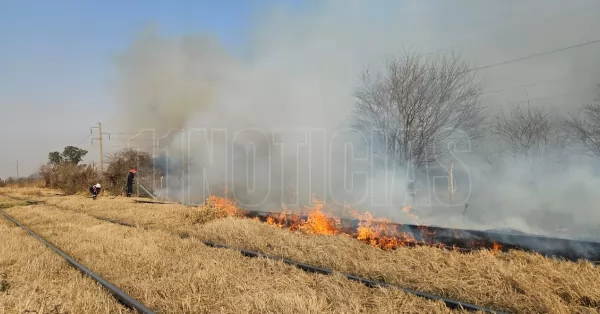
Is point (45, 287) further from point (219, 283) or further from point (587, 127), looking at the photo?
point (587, 127)

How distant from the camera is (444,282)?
16.1 ft

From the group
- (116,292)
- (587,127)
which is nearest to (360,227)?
(116,292)

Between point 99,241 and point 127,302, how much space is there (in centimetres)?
441

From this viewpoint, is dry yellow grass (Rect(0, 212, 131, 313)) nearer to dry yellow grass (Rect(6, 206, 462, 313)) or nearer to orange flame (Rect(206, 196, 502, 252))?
dry yellow grass (Rect(6, 206, 462, 313))

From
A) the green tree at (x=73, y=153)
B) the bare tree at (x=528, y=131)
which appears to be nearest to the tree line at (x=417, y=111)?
the bare tree at (x=528, y=131)

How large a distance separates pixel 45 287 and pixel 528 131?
94.3 feet

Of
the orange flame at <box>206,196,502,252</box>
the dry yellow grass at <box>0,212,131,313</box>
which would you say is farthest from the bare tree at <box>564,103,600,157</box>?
the dry yellow grass at <box>0,212,131,313</box>

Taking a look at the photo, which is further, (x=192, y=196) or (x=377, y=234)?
(x=192, y=196)

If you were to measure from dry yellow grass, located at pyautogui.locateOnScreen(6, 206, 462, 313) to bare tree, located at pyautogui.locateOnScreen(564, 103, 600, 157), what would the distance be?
19378 mm

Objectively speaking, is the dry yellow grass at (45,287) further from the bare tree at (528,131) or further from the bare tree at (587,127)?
the bare tree at (528,131)

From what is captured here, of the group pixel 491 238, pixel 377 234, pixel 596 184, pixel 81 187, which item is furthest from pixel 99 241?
pixel 81 187

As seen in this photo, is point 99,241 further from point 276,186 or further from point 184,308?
point 276,186

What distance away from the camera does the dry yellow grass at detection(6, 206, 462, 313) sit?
4.07 metres

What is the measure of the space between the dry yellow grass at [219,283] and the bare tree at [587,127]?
19378 millimetres
